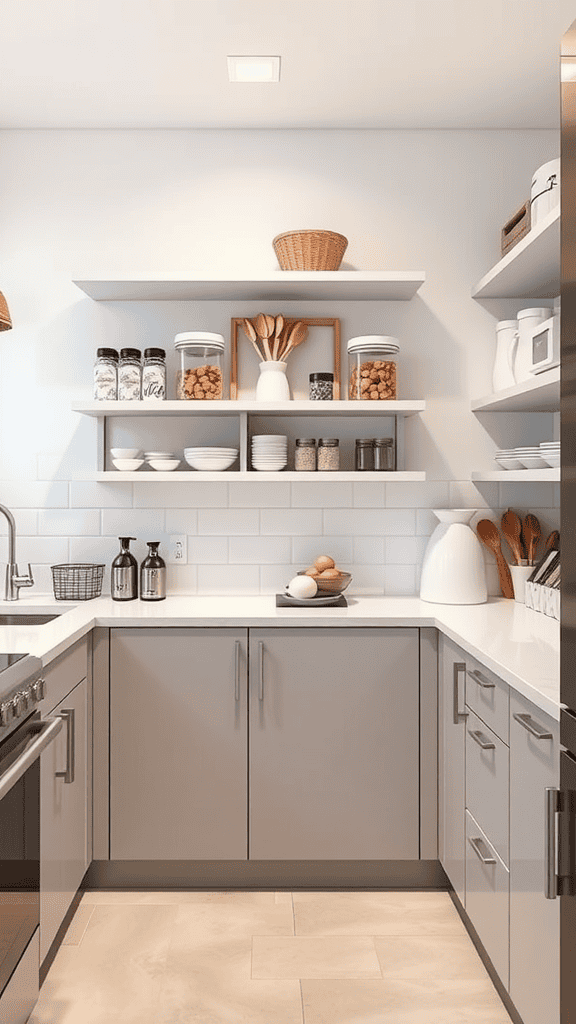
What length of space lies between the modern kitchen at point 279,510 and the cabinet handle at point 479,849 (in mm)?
25

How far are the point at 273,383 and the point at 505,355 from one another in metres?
0.85

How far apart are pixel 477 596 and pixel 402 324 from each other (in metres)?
1.10

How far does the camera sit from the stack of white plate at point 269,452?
9.61ft

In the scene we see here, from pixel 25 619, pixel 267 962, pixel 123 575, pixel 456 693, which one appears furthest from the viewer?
pixel 123 575

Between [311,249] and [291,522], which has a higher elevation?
[311,249]

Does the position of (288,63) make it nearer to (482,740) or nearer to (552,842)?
(482,740)

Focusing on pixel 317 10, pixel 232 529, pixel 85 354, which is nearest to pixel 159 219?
pixel 85 354

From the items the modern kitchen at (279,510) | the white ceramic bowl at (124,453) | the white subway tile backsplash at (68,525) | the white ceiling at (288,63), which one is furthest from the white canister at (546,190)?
the white subway tile backsplash at (68,525)

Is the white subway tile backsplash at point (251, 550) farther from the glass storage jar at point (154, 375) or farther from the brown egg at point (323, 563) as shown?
the glass storage jar at point (154, 375)

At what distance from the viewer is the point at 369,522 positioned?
3.17m

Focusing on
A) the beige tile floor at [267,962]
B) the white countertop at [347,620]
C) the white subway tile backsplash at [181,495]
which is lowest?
the beige tile floor at [267,962]

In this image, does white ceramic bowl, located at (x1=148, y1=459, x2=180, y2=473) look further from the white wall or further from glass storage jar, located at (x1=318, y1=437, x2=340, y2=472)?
glass storage jar, located at (x1=318, y1=437, x2=340, y2=472)

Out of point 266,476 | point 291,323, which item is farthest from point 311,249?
point 266,476

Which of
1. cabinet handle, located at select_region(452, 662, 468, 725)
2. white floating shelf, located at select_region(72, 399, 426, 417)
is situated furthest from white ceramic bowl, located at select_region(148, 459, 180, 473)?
cabinet handle, located at select_region(452, 662, 468, 725)
